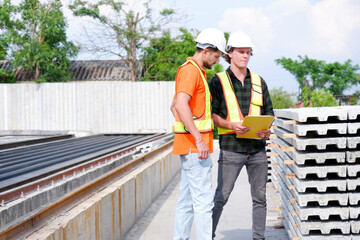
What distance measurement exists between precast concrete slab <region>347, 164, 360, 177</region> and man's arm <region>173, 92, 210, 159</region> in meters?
1.58

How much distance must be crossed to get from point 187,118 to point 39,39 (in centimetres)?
2253

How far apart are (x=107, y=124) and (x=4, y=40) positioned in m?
9.12

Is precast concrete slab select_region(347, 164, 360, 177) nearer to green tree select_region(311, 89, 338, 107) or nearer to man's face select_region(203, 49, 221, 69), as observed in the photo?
man's face select_region(203, 49, 221, 69)

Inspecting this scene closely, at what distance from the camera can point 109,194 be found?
4.77 meters

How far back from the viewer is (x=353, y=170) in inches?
166

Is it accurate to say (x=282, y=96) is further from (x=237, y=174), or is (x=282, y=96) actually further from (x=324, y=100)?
(x=237, y=174)

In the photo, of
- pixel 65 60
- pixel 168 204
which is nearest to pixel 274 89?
pixel 65 60

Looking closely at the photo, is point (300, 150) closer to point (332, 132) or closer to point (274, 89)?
point (332, 132)

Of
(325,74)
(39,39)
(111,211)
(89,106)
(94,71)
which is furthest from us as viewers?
(325,74)

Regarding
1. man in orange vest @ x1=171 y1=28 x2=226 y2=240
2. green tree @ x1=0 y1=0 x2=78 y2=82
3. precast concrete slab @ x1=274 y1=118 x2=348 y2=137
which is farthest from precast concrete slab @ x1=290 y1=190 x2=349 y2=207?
green tree @ x1=0 y1=0 x2=78 y2=82

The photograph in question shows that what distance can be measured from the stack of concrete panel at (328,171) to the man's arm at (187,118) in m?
1.12

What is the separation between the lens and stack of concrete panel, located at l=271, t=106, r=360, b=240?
4.14 metres

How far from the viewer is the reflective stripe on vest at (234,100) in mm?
4473

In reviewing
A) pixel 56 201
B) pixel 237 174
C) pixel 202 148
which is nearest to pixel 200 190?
pixel 202 148
